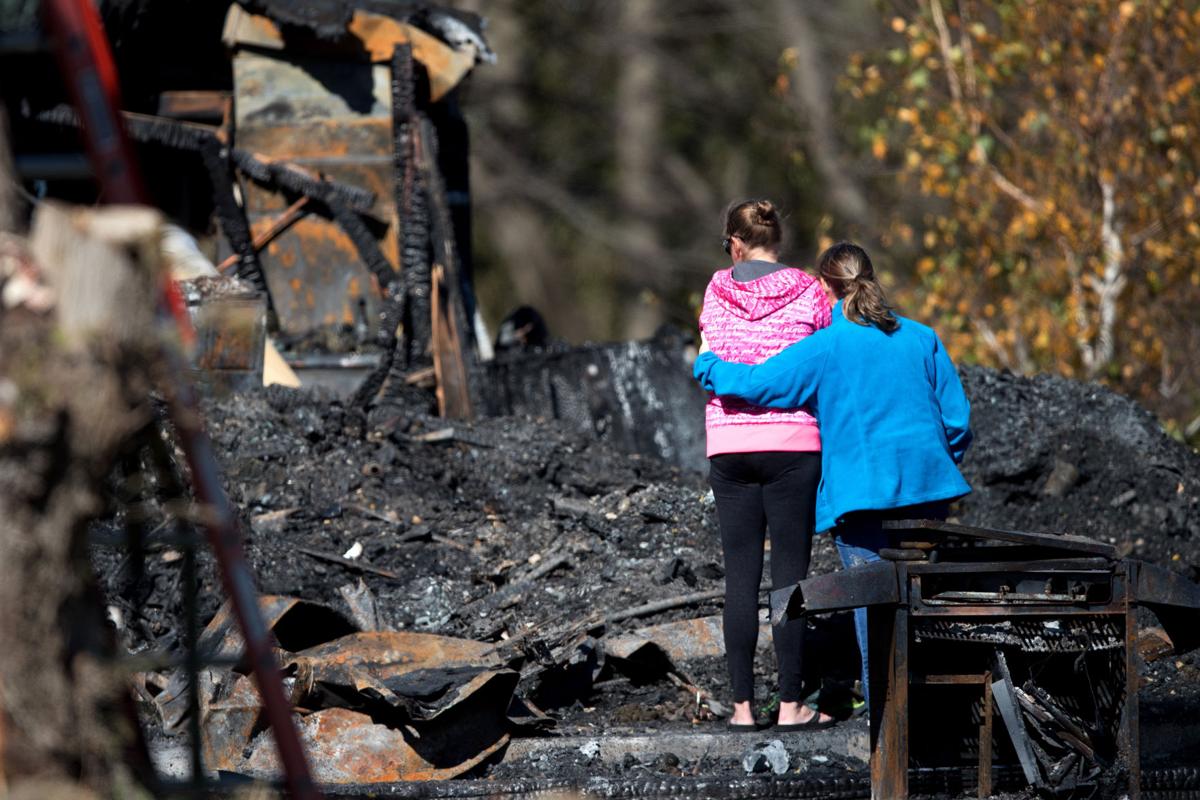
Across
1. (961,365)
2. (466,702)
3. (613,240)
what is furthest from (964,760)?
(613,240)

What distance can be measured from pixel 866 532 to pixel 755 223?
121 centimetres

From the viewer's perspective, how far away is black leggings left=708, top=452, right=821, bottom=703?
5.79 m

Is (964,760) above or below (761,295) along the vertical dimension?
below

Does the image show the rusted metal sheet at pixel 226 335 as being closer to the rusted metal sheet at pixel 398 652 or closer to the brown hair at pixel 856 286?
the rusted metal sheet at pixel 398 652

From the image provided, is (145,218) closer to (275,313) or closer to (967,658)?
(967,658)

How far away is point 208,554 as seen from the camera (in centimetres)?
784

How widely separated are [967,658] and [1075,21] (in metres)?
8.12

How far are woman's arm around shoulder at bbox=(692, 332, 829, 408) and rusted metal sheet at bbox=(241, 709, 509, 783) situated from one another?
1674 millimetres

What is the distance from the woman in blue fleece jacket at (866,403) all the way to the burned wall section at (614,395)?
5.20m

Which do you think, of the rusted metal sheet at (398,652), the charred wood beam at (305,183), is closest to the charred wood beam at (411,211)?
the charred wood beam at (305,183)

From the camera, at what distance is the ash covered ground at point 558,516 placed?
6.96m

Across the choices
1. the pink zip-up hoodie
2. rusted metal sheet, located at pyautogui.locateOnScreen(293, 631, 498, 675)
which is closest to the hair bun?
the pink zip-up hoodie

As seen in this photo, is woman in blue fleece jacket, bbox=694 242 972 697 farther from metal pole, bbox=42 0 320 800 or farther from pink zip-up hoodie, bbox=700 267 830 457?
metal pole, bbox=42 0 320 800

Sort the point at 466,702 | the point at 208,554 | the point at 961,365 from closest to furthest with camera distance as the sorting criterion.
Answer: the point at 466,702, the point at 208,554, the point at 961,365
